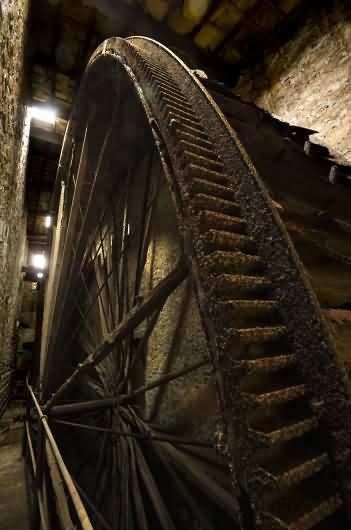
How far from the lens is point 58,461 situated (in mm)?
1814

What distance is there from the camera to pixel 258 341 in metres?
0.91

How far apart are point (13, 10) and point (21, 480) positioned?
613 cm

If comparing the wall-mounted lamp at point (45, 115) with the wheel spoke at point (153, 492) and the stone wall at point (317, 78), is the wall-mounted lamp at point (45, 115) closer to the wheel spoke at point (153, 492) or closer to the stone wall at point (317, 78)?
the stone wall at point (317, 78)

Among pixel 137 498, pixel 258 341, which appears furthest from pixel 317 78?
pixel 137 498

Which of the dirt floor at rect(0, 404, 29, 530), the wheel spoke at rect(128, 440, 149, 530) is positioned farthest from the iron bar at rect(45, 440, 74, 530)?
the dirt floor at rect(0, 404, 29, 530)

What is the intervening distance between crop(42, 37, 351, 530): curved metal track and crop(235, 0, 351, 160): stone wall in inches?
117

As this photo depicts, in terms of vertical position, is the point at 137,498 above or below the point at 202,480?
below

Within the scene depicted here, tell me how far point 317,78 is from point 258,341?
4782 millimetres

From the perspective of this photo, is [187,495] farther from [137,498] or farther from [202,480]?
[137,498]

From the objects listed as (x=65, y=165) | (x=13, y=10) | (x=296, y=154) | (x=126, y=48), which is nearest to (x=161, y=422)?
(x=296, y=154)

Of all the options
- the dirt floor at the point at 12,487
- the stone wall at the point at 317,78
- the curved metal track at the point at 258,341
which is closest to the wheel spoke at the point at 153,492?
the curved metal track at the point at 258,341

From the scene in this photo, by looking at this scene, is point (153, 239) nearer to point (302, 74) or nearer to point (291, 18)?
point (302, 74)

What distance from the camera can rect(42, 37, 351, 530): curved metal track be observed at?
74 centimetres

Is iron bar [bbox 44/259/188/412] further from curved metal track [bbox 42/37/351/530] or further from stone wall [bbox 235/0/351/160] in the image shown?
stone wall [bbox 235/0/351/160]
